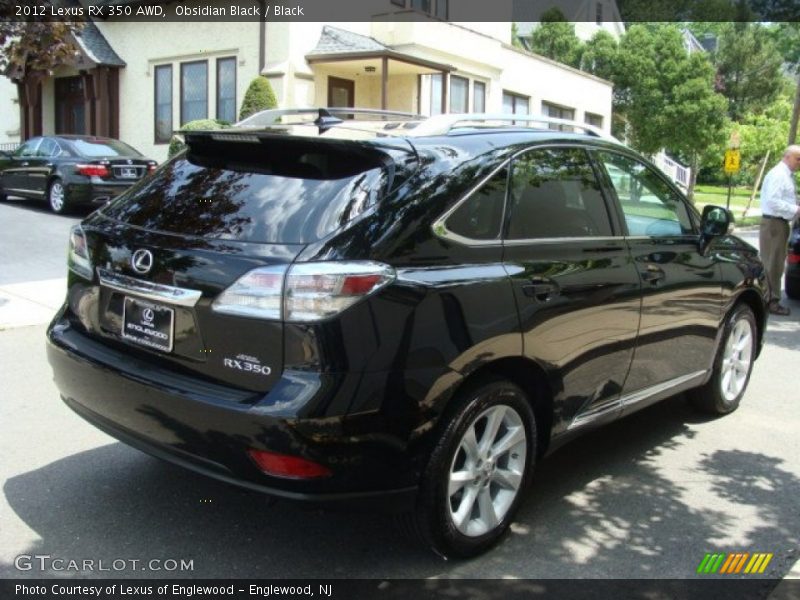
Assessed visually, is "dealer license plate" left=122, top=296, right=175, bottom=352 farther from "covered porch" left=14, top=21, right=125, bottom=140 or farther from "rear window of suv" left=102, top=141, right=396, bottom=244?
"covered porch" left=14, top=21, right=125, bottom=140

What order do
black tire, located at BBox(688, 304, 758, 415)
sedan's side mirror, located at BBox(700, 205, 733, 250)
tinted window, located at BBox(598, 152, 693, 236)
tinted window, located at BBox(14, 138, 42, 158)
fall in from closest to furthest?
tinted window, located at BBox(598, 152, 693, 236)
sedan's side mirror, located at BBox(700, 205, 733, 250)
black tire, located at BBox(688, 304, 758, 415)
tinted window, located at BBox(14, 138, 42, 158)

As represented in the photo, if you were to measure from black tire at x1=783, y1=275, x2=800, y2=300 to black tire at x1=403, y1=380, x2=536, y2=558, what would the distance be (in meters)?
7.84

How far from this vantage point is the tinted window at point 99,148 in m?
15.1

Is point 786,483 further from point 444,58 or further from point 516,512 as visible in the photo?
point 444,58

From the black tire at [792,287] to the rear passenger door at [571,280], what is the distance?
6994 mm

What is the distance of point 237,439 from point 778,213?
8.01 metres

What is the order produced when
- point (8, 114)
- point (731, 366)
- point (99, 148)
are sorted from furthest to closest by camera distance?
point (8, 114) < point (99, 148) < point (731, 366)

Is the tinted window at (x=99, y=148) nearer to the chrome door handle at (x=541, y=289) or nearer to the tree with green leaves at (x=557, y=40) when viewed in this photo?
the chrome door handle at (x=541, y=289)

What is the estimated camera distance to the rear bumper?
2.86m

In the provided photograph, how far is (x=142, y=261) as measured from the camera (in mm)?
3287

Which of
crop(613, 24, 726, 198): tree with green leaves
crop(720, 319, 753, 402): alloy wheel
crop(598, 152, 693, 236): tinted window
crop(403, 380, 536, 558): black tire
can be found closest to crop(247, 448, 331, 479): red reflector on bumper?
crop(403, 380, 536, 558): black tire

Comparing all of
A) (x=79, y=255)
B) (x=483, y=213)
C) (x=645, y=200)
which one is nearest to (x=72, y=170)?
(x=79, y=255)

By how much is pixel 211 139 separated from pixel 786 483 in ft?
11.4

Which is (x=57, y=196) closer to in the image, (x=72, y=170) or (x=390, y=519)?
(x=72, y=170)
